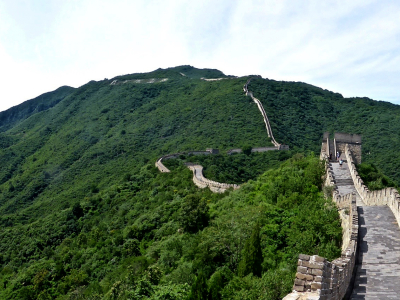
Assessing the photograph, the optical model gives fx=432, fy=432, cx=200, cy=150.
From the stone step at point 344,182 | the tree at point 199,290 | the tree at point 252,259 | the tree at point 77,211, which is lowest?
the tree at point 77,211

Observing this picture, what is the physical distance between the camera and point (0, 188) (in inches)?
3081

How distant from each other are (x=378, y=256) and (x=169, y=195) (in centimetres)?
2417

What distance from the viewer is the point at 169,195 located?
119 ft

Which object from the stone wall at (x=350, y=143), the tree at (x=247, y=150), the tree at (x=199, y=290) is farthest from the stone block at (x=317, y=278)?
the tree at (x=247, y=150)

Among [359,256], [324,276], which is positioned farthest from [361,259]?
[324,276]

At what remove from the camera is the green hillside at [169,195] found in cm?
1878

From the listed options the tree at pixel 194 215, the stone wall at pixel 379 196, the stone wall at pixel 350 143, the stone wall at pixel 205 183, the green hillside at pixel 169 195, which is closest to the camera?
the stone wall at pixel 379 196

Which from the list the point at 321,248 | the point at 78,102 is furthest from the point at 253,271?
the point at 78,102

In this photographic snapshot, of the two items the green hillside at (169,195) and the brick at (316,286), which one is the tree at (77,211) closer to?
the green hillside at (169,195)

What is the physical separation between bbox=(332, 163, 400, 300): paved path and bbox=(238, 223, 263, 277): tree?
13.3 ft

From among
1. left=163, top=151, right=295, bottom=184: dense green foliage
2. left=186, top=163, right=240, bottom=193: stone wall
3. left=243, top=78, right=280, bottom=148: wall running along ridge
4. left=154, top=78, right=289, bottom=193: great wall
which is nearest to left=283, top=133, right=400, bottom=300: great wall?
left=186, top=163, right=240, bottom=193: stone wall

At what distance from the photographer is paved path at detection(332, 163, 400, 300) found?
11.5 metres

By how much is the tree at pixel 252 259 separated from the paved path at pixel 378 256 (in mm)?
4041

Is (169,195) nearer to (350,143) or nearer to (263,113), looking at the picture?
(350,143)
